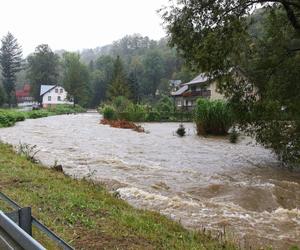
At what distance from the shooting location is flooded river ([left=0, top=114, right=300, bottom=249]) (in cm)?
728

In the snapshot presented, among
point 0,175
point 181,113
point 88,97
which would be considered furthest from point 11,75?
point 0,175

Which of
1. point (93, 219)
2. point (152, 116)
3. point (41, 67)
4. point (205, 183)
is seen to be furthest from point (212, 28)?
point (41, 67)

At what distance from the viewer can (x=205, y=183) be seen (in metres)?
11.1

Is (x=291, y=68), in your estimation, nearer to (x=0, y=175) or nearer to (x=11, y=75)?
(x=0, y=175)

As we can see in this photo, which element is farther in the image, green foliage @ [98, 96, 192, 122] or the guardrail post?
green foliage @ [98, 96, 192, 122]

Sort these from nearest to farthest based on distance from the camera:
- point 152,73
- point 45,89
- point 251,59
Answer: point 251,59
point 45,89
point 152,73

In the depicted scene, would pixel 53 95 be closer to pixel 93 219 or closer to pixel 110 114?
pixel 110 114

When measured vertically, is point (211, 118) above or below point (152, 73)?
below

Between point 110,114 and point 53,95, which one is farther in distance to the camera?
point 53,95

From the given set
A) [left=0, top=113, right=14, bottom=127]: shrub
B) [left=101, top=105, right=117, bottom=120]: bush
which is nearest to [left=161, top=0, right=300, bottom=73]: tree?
[left=0, top=113, right=14, bottom=127]: shrub

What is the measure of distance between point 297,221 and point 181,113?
46543 mm

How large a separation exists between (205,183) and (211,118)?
15644mm

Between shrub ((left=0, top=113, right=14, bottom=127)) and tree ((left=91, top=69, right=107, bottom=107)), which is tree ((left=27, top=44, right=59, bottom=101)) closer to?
tree ((left=91, top=69, right=107, bottom=107))

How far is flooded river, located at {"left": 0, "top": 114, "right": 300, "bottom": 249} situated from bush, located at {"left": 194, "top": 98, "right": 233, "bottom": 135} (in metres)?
6.40
